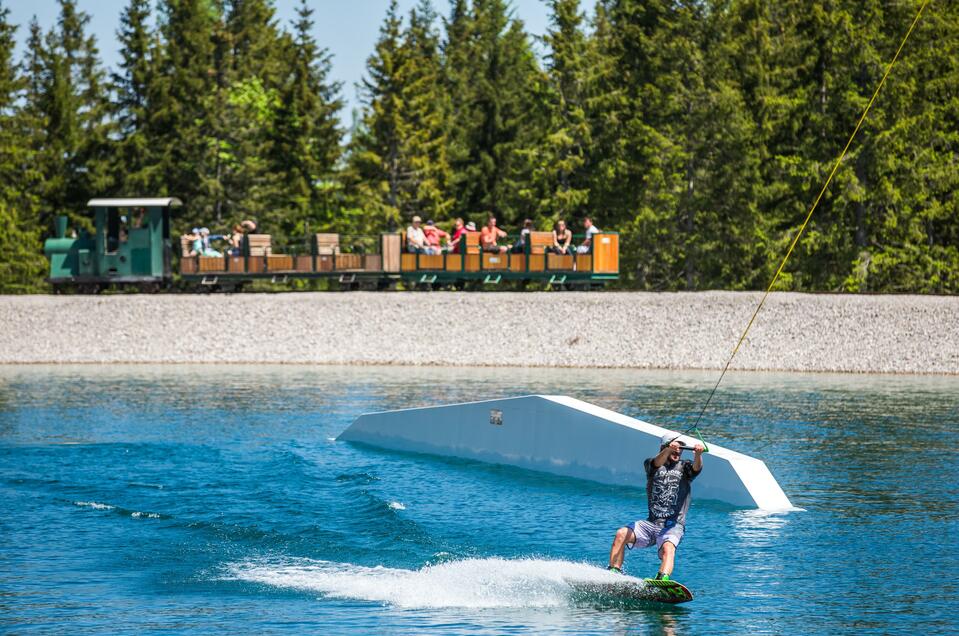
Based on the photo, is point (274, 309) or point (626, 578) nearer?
point (626, 578)

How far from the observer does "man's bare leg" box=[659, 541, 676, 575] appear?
12.1 m

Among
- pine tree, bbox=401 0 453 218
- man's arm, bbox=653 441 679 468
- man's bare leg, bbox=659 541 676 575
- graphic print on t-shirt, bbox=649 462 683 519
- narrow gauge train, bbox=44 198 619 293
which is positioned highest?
pine tree, bbox=401 0 453 218

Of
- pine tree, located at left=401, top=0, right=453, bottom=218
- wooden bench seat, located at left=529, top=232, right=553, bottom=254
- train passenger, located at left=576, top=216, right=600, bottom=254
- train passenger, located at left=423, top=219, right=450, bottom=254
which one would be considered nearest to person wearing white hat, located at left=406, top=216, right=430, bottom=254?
train passenger, located at left=423, top=219, right=450, bottom=254

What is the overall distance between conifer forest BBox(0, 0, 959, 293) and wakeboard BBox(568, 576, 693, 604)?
1442 inches

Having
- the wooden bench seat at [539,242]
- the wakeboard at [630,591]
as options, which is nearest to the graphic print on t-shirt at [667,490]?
the wakeboard at [630,591]

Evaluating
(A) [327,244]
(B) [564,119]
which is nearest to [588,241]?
(A) [327,244]

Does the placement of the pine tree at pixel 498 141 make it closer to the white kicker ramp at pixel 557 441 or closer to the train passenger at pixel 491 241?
the train passenger at pixel 491 241

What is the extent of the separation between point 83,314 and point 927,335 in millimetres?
24951

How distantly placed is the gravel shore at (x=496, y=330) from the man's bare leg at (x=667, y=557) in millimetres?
25238

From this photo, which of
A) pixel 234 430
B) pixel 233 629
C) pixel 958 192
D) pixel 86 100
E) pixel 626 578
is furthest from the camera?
pixel 86 100

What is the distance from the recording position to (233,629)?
11.1 m

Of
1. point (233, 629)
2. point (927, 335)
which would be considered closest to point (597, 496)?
point (233, 629)

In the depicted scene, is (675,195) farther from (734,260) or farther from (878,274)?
(878,274)

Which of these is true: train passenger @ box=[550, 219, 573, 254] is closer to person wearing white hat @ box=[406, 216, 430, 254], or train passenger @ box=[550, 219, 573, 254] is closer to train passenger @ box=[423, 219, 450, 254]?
train passenger @ box=[423, 219, 450, 254]
